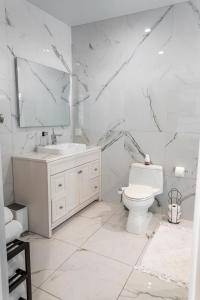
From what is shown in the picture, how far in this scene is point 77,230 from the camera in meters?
2.41

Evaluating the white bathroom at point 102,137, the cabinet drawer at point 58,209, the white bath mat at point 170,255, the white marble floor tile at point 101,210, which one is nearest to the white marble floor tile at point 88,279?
the white bathroom at point 102,137

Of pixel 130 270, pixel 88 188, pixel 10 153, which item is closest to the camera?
pixel 130 270

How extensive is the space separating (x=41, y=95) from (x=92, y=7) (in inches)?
46.5

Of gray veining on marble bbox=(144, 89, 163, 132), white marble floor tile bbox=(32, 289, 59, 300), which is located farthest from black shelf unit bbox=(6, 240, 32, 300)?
gray veining on marble bbox=(144, 89, 163, 132)

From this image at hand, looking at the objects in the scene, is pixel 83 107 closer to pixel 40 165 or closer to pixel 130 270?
pixel 40 165

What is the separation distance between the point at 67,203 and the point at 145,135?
4.20 ft

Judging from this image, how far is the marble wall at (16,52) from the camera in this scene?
7.24ft

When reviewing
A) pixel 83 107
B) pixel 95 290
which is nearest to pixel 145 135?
pixel 83 107

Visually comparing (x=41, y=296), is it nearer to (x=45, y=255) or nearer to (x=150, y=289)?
(x=45, y=255)

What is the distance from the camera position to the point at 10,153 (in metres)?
2.32

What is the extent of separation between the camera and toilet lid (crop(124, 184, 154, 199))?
232 cm

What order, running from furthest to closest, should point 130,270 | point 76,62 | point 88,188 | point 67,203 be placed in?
point 76,62 → point 88,188 → point 67,203 → point 130,270

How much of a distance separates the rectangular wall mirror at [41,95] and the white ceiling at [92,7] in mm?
666

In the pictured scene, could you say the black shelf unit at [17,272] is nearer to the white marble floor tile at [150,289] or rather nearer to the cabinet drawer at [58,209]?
the white marble floor tile at [150,289]
